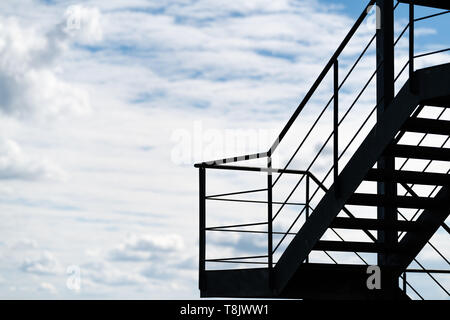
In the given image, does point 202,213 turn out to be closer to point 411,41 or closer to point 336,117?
point 336,117

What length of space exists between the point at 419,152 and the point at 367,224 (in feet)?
3.34

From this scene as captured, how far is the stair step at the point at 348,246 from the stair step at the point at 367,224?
25 centimetres

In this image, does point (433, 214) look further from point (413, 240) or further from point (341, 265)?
point (341, 265)

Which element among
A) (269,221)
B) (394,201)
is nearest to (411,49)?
(394,201)

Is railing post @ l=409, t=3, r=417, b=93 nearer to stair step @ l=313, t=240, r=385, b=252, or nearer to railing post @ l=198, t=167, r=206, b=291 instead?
stair step @ l=313, t=240, r=385, b=252

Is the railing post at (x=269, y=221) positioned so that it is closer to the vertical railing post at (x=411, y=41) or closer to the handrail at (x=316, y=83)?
the handrail at (x=316, y=83)

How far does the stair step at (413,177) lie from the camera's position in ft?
26.7

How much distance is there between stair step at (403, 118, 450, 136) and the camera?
303 inches

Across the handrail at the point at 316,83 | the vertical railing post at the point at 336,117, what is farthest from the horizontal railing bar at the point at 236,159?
the vertical railing post at the point at 336,117

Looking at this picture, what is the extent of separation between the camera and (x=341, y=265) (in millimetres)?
8922

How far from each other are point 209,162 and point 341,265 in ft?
6.44

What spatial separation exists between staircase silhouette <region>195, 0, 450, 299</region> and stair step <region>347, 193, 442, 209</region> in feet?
0.04

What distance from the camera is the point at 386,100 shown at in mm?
8805
